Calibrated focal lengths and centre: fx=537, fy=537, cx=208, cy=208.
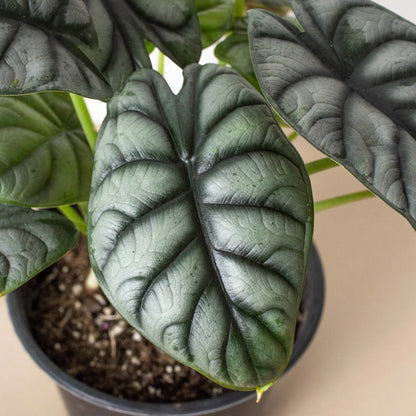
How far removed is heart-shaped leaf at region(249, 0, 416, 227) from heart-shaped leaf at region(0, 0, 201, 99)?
Result: 13 centimetres

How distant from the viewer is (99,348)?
0.99 m

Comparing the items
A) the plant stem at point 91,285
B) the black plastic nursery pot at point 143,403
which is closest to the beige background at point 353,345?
the black plastic nursery pot at point 143,403

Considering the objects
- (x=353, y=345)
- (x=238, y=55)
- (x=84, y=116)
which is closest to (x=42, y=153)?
(x=84, y=116)

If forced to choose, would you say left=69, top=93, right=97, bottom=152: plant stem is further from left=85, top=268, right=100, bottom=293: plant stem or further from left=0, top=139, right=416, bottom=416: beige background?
left=0, top=139, right=416, bottom=416: beige background

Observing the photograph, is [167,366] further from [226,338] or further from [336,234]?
[336,234]

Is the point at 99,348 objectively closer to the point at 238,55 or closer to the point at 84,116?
the point at 84,116

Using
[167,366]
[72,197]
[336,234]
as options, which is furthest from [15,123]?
[336,234]

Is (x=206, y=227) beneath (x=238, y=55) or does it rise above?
beneath

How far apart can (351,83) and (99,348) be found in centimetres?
66

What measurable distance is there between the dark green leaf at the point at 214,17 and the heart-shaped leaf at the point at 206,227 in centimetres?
29

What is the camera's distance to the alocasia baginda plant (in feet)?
1.58

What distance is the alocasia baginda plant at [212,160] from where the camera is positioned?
1.58ft

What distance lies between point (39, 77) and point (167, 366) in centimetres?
63

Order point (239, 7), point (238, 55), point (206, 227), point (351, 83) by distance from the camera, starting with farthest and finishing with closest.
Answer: point (239, 7) → point (238, 55) → point (351, 83) → point (206, 227)
